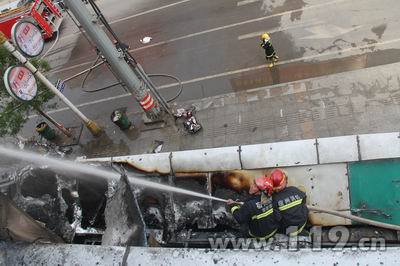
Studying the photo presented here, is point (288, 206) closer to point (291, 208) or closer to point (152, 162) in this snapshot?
point (291, 208)

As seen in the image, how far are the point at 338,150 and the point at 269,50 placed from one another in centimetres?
729

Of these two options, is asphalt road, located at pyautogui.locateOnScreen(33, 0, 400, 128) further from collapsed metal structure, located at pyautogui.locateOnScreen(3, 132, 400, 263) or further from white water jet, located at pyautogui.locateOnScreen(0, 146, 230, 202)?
white water jet, located at pyautogui.locateOnScreen(0, 146, 230, 202)

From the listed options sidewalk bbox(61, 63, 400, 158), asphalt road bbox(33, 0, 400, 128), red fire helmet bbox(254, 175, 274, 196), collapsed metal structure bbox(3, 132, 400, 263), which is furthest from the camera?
asphalt road bbox(33, 0, 400, 128)

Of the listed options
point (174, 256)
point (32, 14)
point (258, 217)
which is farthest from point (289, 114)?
point (32, 14)

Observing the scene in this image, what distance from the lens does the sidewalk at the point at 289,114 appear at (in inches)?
438

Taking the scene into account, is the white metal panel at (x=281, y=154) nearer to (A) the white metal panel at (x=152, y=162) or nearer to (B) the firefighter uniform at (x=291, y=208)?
(B) the firefighter uniform at (x=291, y=208)

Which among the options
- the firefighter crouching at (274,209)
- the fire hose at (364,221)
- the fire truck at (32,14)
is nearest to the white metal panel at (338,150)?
the firefighter crouching at (274,209)

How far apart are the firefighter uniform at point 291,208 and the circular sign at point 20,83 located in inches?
286

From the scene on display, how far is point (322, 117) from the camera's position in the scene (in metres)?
11.5

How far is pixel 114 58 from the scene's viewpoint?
1127 centimetres

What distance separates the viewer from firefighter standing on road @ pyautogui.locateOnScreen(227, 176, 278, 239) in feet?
18.6

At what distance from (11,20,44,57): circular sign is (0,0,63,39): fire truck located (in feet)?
23.8

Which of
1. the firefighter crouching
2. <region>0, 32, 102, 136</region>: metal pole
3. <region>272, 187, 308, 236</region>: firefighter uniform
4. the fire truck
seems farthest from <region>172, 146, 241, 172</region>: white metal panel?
the fire truck

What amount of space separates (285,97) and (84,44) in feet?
32.5
